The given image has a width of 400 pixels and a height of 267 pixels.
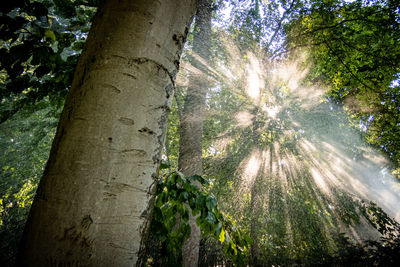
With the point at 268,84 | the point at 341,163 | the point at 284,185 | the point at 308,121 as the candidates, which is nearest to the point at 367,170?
the point at 341,163

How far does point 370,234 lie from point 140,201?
13.4 meters

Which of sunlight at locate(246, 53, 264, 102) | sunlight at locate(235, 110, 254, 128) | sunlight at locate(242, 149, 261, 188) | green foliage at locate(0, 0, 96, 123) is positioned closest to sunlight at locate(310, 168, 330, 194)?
sunlight at locate(242, 149, 261, 188)

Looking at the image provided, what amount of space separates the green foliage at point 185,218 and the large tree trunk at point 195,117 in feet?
6.84

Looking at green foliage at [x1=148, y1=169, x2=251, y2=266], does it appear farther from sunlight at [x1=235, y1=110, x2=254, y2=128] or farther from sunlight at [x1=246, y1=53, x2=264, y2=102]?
sunlight at [x1=246, y1=53, x2=264, y2=102]

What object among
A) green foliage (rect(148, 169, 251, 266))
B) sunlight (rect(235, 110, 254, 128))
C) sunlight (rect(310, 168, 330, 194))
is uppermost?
sunlight (rect(235, 110, 254, 128))

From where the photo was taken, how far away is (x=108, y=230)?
0.42m

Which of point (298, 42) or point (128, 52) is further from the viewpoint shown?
point (298, 42)

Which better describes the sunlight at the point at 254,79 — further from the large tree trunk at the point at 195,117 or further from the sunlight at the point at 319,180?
the sunlight at the point at 319,180

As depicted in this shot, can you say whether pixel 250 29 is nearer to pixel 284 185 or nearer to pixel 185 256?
pixel 284 185

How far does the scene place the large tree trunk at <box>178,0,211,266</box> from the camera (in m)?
3.04

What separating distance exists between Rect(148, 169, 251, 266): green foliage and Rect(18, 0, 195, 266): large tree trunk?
523 mm

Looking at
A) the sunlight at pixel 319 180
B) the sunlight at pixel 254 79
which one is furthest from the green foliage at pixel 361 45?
the sunlight at pixel 319 180

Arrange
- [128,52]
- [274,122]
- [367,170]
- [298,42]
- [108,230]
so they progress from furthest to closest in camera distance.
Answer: [367,170] → [274,122] → [298,42] → [128,52] → [108,230]

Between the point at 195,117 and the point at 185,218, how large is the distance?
3115 millimetres
